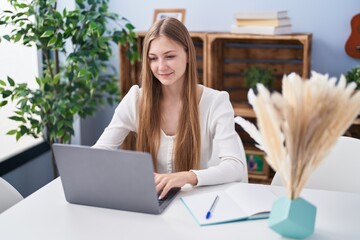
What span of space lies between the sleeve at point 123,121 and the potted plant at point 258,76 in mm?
1248

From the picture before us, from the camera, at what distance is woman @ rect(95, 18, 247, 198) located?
1.83 m

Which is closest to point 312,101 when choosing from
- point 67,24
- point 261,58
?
point 67,24

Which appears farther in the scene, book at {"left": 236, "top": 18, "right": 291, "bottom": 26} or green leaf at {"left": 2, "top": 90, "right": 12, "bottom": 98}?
book at {"left": 236, "top": 18, "right": 291, "bottom": 26}

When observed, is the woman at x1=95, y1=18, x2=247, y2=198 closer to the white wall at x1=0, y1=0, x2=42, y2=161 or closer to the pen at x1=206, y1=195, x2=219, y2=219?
the pen at x1=206, y1=195, x2=219, y2=219

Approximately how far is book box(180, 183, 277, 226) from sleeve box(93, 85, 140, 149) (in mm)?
553

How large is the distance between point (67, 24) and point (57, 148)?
4.65 feet

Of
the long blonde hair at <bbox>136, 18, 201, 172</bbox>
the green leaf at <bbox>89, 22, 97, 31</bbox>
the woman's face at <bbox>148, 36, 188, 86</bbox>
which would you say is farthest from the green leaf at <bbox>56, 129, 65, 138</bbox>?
the woman's face at <bbox>148, 36, 188, 86</bbox>

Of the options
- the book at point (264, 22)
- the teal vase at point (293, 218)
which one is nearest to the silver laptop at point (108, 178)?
the teal vase at point (293, 218)

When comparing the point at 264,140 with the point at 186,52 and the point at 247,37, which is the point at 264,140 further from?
the point at 247,37

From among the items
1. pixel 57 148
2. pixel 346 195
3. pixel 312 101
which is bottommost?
pixel 346 195

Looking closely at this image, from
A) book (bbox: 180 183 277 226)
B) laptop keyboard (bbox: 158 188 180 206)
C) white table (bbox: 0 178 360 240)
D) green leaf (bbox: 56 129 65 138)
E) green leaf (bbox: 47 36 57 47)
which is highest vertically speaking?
green leaf (bbox: 47 36 57 47)

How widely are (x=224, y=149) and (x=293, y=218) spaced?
0.61 metres

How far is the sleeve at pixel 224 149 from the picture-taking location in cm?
159

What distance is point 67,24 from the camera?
104 inches
